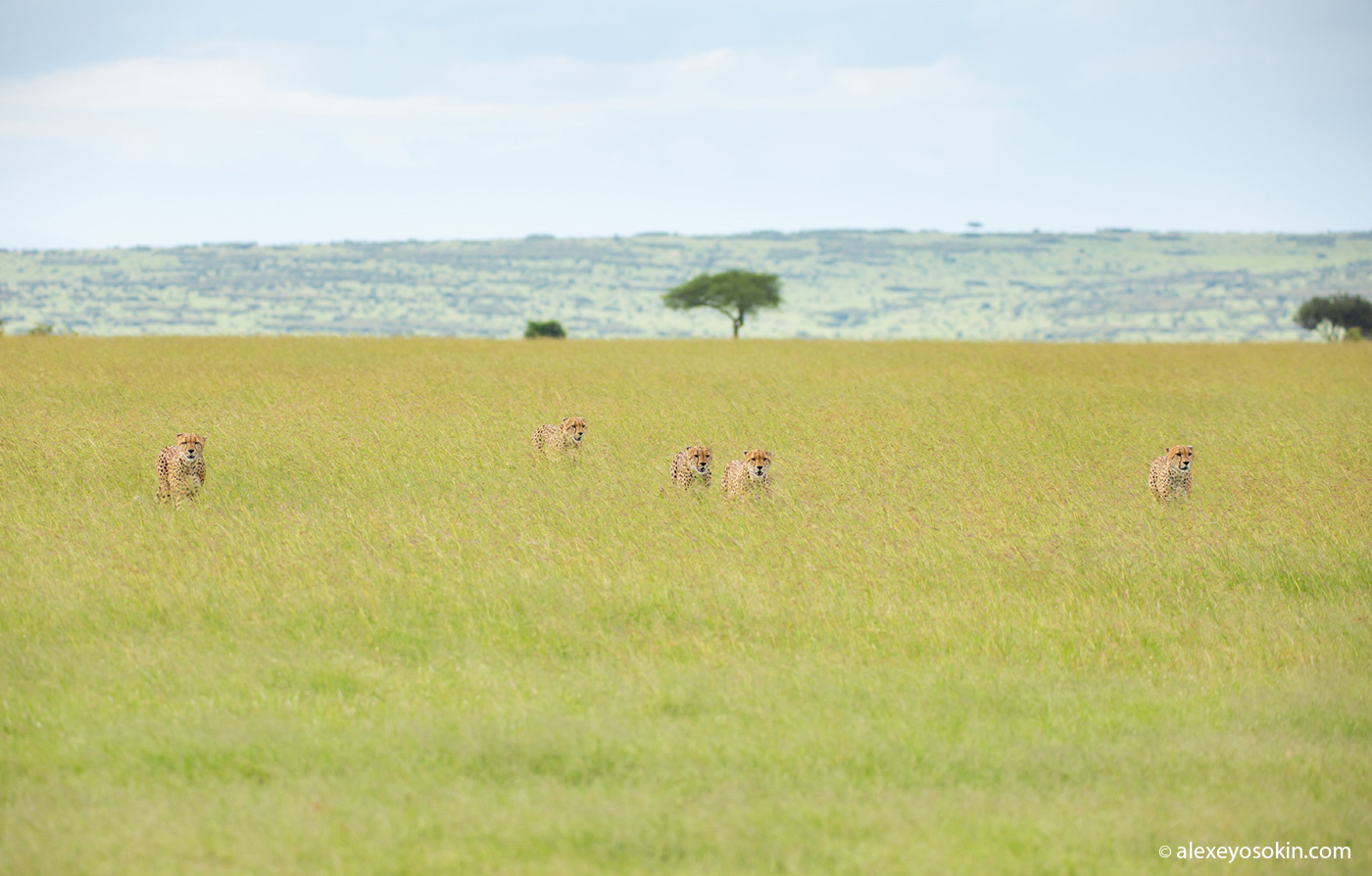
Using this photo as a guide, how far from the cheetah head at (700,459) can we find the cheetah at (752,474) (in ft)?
0.91

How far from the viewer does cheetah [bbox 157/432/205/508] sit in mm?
9133

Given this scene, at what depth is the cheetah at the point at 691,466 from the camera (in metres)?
9.69

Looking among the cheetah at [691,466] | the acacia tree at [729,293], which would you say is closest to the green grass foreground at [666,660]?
the cheetah at [691,466]

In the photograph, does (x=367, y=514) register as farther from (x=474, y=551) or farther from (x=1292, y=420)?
A: (x=1292, y=420)

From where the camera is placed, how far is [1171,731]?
15.9 ft

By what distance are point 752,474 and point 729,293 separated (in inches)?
1968

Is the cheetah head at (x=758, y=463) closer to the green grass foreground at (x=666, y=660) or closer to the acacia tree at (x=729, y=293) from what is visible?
the green grass foreground at (x=666, y=660)

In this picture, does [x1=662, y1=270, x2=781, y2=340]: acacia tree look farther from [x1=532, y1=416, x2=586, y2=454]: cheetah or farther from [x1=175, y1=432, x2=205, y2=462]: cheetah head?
[x1=175, y1=432, x2=205, y2=462]: cheetah head

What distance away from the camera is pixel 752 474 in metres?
9.30

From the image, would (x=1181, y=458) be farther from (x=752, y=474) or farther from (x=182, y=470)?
(x=182, y=470)

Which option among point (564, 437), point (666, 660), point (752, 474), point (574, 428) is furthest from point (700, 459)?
point (666, 660)

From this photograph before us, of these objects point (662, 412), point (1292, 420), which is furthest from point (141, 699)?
point (1292, 420)

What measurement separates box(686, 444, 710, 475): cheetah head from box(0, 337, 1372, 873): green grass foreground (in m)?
0.37

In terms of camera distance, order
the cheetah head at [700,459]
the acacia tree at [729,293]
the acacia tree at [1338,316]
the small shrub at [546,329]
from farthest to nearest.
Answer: the acacia tree at [1338,316] < the acacia tree at [729,293] < the small shrub at [546,329] < the cheetah head at [700,459]
